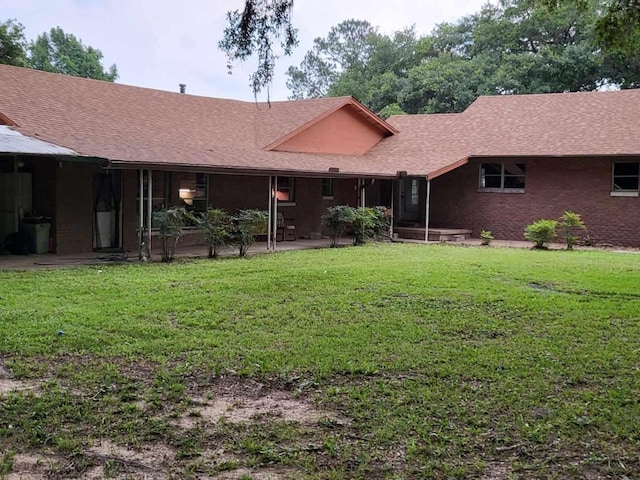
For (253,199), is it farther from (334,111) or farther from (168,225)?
(168,225)

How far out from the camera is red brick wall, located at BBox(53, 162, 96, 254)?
1403 centimetres

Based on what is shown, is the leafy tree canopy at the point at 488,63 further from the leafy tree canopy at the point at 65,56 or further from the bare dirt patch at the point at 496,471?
the bare dirt patch at the point at 496,471


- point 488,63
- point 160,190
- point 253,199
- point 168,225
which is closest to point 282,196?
point 253,199

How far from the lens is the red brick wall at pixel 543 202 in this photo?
19.4m

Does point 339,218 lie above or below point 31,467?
above

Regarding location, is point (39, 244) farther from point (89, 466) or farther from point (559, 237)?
point (559, 237)

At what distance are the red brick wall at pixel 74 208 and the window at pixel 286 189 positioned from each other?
626cm

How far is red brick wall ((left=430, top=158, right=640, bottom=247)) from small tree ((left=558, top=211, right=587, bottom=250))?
0.66 m

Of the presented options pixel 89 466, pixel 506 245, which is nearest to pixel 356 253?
pixel 506 245

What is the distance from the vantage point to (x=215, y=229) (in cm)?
1428

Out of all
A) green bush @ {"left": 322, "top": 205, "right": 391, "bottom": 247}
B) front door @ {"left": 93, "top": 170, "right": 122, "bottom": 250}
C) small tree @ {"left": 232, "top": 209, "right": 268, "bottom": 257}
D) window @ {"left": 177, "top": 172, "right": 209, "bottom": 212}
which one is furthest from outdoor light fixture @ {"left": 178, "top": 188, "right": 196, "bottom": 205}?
green bush @ {"left": 322, "top": 205, "right": 391, "bottom": 247}

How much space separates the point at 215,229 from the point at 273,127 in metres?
7.35

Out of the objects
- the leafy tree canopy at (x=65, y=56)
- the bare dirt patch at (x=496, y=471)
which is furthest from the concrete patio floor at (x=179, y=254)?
the leafy tree canopy at (x=65, y=56)

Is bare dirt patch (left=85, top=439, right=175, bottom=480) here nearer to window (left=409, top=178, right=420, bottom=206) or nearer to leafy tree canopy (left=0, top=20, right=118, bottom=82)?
window (left=409, top=178, right=420, bottom=206)
